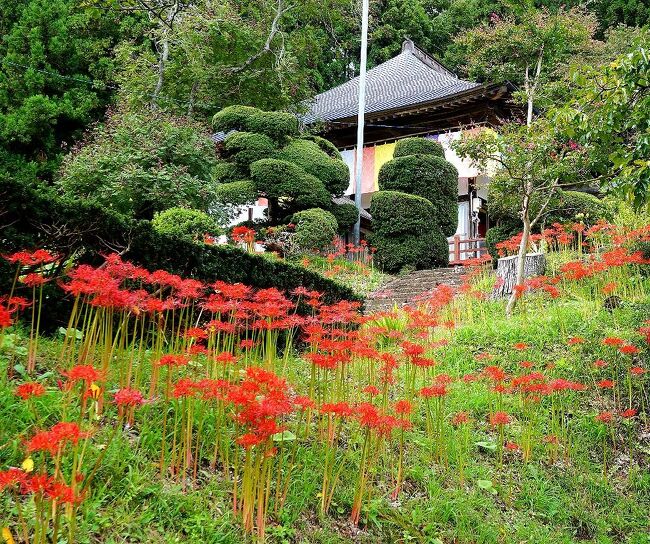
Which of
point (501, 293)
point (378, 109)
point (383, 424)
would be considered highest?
point (378, 109)

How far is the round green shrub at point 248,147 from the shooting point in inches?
480

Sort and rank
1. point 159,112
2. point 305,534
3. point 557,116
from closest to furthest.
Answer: point 305,534, point 557,116, point 159,112

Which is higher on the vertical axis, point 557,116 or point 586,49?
point 586,49

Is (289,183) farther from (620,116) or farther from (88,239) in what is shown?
(620,116)

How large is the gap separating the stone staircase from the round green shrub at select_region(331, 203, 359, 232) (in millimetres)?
1924

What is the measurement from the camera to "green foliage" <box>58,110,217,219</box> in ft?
28.6

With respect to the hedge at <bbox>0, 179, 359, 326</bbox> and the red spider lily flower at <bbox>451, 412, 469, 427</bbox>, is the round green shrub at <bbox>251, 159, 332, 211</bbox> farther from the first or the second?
the red spider lily flower at <bbox>451, 412, 469, 427</bbox>

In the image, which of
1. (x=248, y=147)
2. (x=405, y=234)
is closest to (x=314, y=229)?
(x=248, y=147)

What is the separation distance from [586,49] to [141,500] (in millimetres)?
17774

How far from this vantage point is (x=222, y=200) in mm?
11469

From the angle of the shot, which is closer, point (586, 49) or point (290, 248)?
point (290, 248)

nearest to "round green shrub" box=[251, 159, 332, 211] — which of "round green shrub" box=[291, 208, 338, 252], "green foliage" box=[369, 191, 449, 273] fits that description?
"round green shrub" box=[291, 208, 338, 252]

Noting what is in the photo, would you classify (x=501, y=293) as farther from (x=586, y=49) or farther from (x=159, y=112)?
(x=586, y=49)

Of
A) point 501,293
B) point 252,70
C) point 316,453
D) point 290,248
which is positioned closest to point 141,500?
point 316,453
